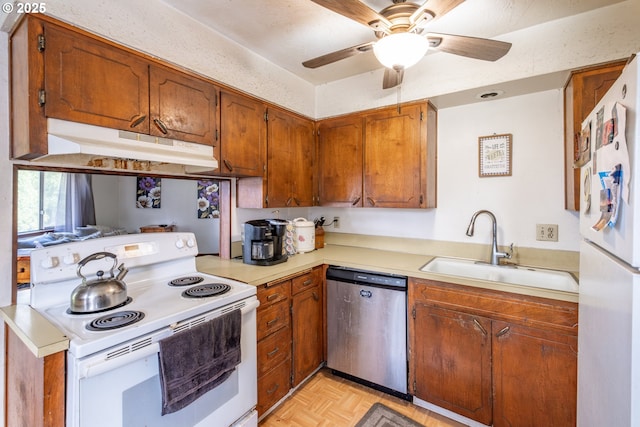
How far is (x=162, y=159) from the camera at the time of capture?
1421 millimetres

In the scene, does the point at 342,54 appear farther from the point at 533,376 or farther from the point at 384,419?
the point at 384,419

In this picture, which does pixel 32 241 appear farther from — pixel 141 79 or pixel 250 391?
pixel 250 391

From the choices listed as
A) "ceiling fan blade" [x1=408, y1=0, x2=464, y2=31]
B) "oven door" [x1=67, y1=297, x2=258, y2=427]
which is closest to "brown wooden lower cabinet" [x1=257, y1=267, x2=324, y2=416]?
"oven door" [x1=67, y1=297, x2=258, y2=427]

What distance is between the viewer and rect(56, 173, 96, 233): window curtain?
1513 millimetres

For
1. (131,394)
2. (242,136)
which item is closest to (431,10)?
(242,136)

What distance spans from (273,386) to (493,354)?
1329 millimetres

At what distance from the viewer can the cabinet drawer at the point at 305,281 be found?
1990mm

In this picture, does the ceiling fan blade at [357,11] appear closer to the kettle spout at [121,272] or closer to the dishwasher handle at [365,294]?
the kettle spout at [121,272]

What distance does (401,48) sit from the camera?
1.29 meters

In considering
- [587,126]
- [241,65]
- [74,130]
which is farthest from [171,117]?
[587,126]

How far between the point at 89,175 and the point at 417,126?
2133 millimetres

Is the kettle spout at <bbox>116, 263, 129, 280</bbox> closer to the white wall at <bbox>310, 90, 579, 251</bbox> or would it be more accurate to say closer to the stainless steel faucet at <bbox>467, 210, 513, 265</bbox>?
the white wall at <bbox>310, 90, 579, 251</bbox>

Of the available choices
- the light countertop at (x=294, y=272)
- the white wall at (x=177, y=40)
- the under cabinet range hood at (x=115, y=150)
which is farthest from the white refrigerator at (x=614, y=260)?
the white wall at (x=177, y=40)

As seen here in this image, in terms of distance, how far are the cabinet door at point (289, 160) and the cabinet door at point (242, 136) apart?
92 mm
